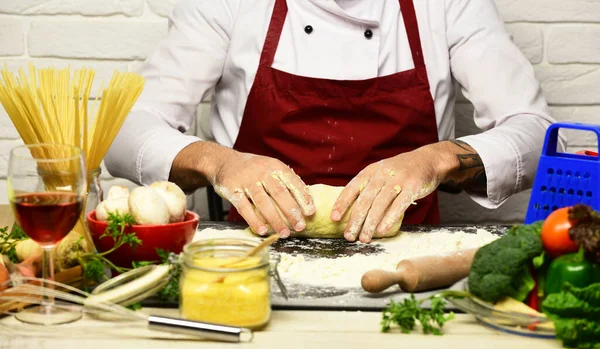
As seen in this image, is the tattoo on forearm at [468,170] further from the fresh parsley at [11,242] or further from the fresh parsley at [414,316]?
the fresh parsley at [11,242]

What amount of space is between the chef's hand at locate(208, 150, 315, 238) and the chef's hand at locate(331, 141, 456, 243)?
0.24 ft

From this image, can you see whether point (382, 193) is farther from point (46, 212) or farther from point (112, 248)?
point (46, 212)

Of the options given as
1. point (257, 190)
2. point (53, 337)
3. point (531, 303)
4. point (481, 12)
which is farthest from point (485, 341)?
point (481, 12)

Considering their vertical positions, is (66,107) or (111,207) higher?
(66,107)

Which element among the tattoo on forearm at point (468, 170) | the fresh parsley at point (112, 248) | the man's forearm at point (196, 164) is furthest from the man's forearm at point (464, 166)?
the fresh parsley at point (112, 248)

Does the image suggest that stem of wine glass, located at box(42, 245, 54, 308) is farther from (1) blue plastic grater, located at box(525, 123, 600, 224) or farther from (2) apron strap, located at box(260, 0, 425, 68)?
(2) apron strap, located at box(260, 0, 425, 68)

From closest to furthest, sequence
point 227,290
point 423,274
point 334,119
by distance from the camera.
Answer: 1. point 227,290
2. point 423,274
3. point 334,119

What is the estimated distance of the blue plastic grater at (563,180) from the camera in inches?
49.8

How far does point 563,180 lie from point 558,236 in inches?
15.0

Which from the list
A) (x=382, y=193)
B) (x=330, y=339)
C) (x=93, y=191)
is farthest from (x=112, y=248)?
(x=382, y=193)

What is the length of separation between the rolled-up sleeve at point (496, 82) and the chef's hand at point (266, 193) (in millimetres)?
560

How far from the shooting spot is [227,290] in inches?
37.2

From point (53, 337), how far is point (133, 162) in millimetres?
921

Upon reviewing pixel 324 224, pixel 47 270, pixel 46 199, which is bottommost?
pixel 324 224
